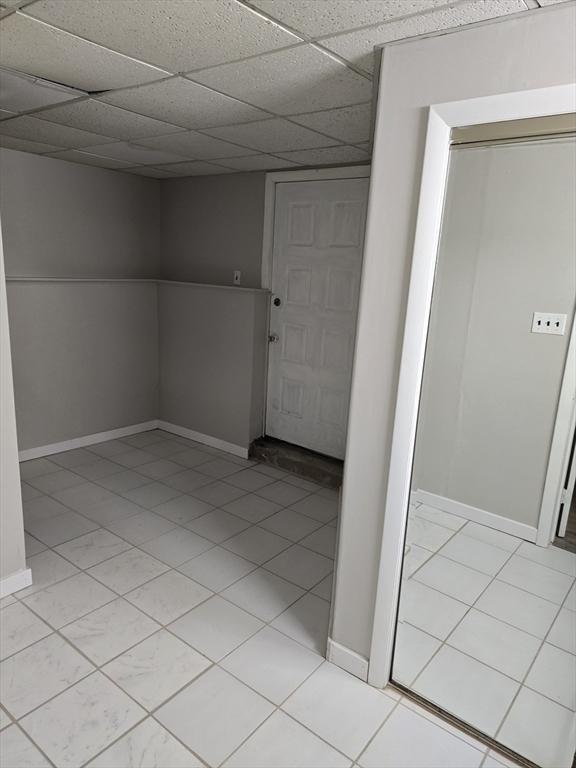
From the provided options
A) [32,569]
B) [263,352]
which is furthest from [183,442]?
[32,569]

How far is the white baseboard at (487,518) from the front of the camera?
89.4 inches

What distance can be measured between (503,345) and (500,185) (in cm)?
62

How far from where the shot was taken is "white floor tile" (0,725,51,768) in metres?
1.64

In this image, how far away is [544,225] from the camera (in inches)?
71.9

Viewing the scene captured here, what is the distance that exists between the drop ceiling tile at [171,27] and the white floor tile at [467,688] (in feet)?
7.61

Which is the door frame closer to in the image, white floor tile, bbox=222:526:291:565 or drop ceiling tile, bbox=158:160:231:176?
drop ceiling tile, bbox=158:160:231:176

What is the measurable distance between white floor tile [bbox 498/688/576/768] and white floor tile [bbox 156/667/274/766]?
859 mm

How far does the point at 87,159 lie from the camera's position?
3.82m

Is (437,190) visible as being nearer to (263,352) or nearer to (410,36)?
(410,36)

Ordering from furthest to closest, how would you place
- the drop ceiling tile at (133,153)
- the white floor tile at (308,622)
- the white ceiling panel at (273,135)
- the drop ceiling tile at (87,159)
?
the drop ceiling tile at (87,159)
the drop ceiling tile at (133,153)
the white ceiling panel at (273,135)
the white floor tile at (308,622)

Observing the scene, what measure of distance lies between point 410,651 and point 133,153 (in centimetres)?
336

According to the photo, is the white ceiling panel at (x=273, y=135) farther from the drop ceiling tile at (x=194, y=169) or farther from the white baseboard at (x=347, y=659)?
the white baseboard at (x=347, y=659)

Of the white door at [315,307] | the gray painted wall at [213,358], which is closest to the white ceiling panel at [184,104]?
the white door at [315,307]

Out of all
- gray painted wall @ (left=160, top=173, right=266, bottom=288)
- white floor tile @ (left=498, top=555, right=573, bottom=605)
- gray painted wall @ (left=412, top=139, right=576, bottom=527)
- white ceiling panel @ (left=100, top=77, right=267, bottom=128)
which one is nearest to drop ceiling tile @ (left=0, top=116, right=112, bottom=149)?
white ceiling panel @ (left=100, top=77, right=267, bottom=128)
